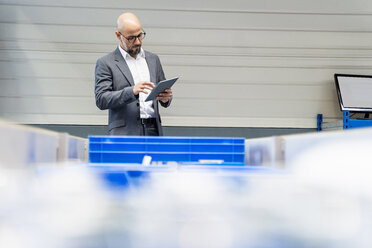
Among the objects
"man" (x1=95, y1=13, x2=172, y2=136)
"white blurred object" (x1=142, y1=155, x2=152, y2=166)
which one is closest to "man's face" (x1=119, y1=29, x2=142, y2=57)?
"man" (x1=95, y1=13, x2=172, y2=136)

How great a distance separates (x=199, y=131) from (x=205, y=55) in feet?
2.40

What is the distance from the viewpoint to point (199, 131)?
12.1 ft

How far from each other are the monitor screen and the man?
2078 millimetres

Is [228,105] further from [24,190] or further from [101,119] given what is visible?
[24,190]

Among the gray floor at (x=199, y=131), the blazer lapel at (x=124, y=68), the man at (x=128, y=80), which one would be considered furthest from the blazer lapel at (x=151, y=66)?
the gray floor at (x=199, y=131)

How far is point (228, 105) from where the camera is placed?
3.74 metres

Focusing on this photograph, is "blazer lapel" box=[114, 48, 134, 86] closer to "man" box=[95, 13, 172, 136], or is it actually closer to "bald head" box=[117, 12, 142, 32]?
"man" box=[95, 13, 172, 136]

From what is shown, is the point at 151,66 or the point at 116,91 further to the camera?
the point at 151,66

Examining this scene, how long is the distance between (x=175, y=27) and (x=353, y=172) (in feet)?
11.2

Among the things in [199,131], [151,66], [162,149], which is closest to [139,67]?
[151,66]

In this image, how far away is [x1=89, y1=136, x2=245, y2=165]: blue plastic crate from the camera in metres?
1.24

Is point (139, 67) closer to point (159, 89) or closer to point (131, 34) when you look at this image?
point (131, 34)

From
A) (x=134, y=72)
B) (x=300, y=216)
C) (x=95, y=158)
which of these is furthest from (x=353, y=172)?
(x=134, y=72)

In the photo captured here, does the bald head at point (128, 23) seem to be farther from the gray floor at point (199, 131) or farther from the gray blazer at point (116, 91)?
the gray floor at point (199, 131)
